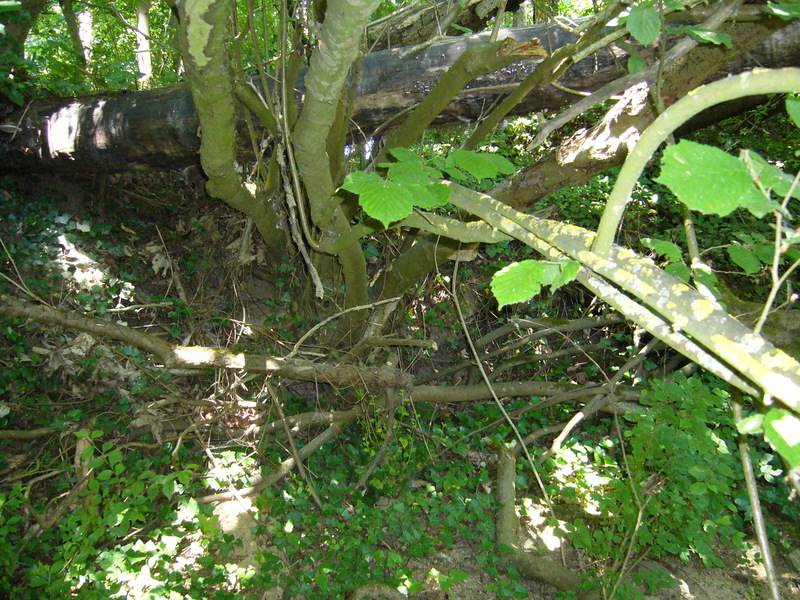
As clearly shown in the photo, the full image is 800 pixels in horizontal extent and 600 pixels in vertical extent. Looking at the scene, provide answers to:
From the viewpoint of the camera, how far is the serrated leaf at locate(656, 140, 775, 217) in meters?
0.86

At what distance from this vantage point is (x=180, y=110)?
312 cm

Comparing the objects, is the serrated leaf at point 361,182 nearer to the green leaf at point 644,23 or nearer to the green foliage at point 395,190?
the green foliage at point 395,190

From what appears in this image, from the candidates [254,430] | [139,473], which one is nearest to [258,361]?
[254,430]

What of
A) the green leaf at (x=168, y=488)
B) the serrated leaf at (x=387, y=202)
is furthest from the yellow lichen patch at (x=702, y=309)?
the green leaf at (x=168, y=488)

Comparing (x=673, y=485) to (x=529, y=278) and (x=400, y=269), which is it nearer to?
(x=400, y=269)

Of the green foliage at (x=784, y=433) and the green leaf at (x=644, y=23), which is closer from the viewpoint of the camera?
the green foliage at (x=784, y=433)

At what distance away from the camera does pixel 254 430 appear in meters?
3.17

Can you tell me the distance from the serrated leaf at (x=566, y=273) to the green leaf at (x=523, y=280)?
0.6 inches

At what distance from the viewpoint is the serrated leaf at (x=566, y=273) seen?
1.26 meters

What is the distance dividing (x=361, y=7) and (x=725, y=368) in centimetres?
132

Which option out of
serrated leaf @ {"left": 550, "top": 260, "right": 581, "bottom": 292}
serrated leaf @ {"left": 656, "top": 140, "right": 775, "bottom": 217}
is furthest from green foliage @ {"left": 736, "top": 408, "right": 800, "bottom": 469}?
serrated leaf @ {"left": 550, "top": 260, "right": 581, "bottom": 292}

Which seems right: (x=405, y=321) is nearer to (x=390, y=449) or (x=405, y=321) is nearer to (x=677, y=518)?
(x=390, y=449)

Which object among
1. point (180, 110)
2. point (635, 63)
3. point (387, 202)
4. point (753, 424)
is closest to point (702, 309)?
point (753, 424)

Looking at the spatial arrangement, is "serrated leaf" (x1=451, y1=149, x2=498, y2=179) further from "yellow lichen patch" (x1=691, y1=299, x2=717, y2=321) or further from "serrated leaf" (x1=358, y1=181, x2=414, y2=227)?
"yellow lichen patch" (x1=691, y1=299, x2=717, y2=321)
